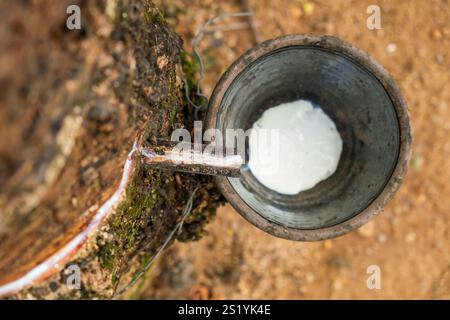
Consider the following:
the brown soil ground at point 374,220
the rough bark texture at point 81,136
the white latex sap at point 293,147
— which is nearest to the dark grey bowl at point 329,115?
the white latex sap at point 293,147

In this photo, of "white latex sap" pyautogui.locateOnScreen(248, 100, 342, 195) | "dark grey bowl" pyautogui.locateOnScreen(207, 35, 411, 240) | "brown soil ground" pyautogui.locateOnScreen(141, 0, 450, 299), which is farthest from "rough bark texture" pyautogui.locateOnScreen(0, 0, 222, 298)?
"brown soil ground" pyautogui.locateOnScreen(141, 0, 450, 299)

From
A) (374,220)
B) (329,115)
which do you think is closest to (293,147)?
(329,115)

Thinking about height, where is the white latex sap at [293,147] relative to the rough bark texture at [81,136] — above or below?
above

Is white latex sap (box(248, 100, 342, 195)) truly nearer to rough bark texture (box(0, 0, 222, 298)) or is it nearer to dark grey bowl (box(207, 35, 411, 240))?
dark grey bowl (box(207, 35, 411, 240))

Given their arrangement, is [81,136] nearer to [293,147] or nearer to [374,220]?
[293,147]

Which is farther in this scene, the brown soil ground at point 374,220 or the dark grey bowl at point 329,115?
the brown soil ground at point 374,220

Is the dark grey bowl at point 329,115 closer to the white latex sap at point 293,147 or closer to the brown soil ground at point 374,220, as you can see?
the white latex sap at point 293,147
